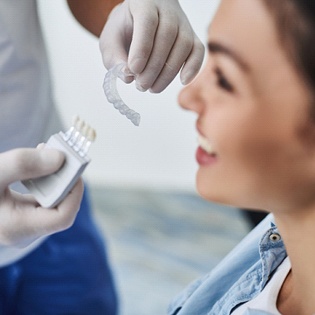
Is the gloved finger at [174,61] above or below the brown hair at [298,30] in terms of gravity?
below

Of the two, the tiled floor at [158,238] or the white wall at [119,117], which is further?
the tiled floor at [158,238]

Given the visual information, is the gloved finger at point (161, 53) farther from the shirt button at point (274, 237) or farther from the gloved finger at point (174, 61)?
the shirt button at point (274, 237)

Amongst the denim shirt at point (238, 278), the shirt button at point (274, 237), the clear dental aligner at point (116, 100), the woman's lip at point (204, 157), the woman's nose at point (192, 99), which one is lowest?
the denim shirt at point (238, 278)

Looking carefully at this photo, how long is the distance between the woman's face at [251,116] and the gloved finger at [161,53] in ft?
0.40

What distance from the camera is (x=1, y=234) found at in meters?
0.92

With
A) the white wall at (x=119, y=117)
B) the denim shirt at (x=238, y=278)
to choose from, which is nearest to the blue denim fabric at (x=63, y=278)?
the white wall at (x=119, y=117)

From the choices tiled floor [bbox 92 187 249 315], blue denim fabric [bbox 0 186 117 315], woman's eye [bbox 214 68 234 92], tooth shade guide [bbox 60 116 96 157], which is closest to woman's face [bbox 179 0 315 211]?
woman's eye [bbox 214 68 234 92]

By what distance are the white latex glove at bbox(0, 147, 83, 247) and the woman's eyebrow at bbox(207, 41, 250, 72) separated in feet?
0.67

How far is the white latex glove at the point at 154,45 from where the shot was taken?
3.04 ft

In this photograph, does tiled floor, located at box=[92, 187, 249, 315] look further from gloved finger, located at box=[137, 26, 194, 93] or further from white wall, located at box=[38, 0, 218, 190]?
gloved finger, located at box=[137, 26, 194, 93]

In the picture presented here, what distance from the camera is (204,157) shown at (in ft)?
2.73

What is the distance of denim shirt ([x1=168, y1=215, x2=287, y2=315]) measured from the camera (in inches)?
37.9

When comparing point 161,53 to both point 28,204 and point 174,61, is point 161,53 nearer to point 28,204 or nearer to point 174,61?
point 174,61

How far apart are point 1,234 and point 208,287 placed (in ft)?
1.01
